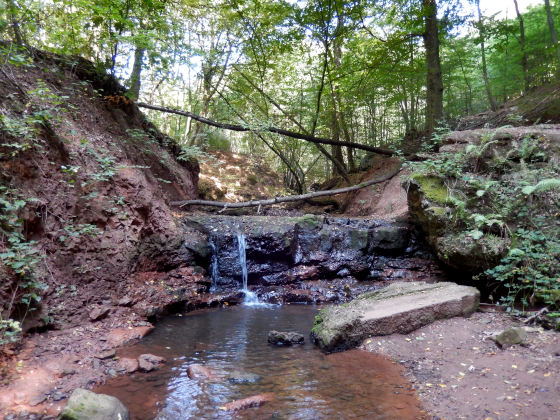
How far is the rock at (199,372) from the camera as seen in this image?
431cm

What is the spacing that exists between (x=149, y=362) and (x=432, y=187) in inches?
287

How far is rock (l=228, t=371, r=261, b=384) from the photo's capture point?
13.7 feet

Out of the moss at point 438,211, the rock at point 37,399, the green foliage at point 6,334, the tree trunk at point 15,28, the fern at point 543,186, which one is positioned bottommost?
the rock at point 37,399

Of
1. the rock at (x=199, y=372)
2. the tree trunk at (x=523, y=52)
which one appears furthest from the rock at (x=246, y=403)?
the tree trunk at (x=523, y=52)

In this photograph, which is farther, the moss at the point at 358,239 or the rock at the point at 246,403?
the moss at the point at 358,239

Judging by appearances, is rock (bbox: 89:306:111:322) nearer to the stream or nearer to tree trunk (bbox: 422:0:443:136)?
the stream

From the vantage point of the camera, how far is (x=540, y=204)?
6176 millimetres

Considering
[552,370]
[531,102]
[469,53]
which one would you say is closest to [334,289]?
[552,370]

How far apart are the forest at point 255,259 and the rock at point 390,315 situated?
0.03 meters

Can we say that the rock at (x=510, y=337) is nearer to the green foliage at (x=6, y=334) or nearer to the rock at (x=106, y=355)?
the rock at (x=106, y=355)

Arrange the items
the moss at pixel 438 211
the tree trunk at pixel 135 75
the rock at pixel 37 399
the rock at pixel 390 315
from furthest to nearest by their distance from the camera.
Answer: the tree trunk at pixel 135 75 < the moss at pixel 438 211 < the rock at pixel 390 315 < the rock at pixel 37 399

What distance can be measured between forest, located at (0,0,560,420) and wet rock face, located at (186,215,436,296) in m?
0.06

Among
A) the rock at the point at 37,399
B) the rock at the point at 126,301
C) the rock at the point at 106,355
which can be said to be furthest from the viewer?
the rock at the point at 126,301

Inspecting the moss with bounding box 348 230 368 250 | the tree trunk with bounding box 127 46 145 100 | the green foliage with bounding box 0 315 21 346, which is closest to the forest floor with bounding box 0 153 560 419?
the green foliage with bounding box 0 315 21 346
